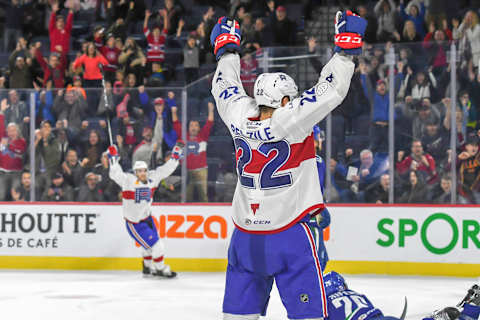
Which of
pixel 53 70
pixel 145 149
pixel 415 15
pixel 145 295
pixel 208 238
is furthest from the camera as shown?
pixel 53 70

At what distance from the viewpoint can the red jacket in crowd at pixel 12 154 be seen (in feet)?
32.3

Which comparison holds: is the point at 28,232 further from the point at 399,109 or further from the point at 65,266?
the point at 399,109

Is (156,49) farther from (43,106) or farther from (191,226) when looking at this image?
(191,226)

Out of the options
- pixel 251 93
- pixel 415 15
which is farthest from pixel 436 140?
pixel 415 15

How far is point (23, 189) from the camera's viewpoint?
9.90 m

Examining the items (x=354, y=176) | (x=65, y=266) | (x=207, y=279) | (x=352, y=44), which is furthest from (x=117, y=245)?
(x=352, y=44)

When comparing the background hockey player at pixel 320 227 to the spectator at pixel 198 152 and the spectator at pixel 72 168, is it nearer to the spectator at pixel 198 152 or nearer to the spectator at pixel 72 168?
the spectator at pixel 198 152

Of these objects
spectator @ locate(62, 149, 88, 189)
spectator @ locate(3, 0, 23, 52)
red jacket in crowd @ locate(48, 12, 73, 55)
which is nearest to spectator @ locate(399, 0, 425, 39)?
spectator @ locate(62, 149, 88, 189)

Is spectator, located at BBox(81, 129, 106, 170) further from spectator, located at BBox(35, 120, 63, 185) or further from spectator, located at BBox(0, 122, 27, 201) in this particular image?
spectator, located at BBox(0, 122, 27, 201)

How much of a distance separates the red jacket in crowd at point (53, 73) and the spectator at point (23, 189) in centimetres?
243

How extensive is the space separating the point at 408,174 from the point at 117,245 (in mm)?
3298

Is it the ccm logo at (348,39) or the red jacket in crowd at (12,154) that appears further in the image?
the red jacket in crowd at (12,154)

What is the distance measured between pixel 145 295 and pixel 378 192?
2971 millimetres

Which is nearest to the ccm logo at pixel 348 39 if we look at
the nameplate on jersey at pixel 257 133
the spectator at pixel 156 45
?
the nameplate on jersey at pixel 257 133
